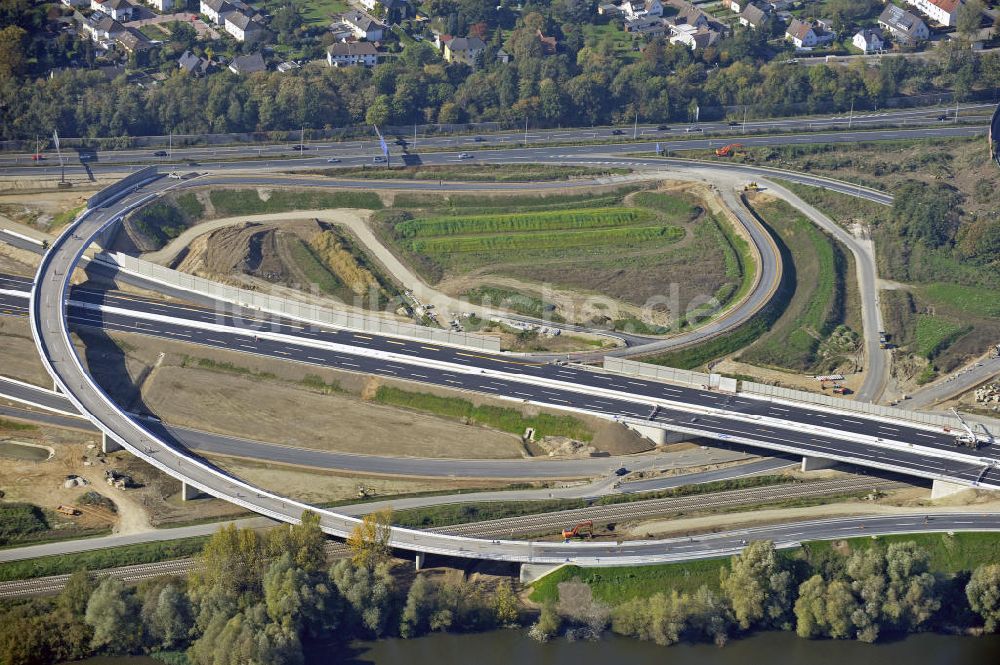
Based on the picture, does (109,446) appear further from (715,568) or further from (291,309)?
(715,568)

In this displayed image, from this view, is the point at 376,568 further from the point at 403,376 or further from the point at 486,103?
the point at 486,103

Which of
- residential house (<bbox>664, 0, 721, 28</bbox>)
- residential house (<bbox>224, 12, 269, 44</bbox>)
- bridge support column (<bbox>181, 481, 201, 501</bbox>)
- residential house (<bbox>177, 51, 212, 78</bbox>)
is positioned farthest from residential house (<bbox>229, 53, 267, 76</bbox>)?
bridge support column (<bbox>181, 481, 201, 501</bbox>)

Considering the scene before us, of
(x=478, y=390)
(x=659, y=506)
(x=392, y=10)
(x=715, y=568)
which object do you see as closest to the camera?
(x=715, y=568)

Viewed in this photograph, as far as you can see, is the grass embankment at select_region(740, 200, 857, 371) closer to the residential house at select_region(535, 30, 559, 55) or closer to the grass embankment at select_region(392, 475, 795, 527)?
the grass embankment at select_region(392, 475, 795, 527)

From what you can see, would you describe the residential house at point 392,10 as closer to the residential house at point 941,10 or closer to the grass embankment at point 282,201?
the grass embankment at point 282,201

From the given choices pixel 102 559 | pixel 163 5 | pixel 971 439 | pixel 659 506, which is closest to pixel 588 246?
pixel 659 506

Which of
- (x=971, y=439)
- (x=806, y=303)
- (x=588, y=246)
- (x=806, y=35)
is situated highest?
(x=806, y=35)
